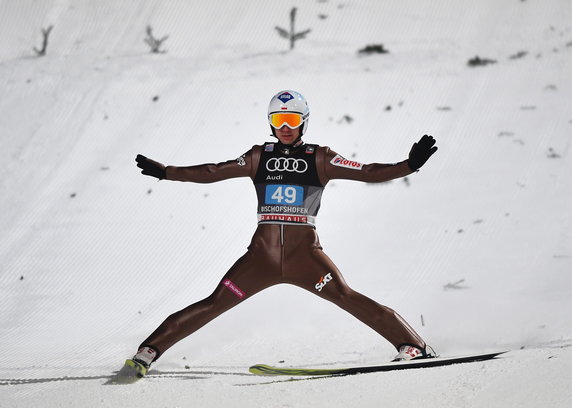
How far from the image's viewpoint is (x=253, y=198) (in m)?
6.96

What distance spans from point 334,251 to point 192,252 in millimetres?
1232

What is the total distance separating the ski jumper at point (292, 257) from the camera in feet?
12.4

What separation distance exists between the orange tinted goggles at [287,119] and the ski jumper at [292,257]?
150 millimetres

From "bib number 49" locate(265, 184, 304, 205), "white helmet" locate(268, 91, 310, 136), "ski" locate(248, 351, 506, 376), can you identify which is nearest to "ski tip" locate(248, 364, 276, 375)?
"ski" locate(248, 351, 506, 376)

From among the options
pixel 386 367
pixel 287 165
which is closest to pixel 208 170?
pixel 287 165

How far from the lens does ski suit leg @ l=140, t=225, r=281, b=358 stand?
3828mm

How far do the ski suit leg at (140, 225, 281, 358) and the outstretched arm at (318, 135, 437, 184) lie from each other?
1.59ft

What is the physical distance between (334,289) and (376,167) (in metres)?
0.69

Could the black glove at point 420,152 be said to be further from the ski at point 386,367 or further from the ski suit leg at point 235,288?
the ski at point 386,367

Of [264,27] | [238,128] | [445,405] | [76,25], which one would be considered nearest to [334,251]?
[238,128]

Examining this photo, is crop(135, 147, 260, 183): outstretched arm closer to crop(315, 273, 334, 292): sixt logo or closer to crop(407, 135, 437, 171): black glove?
crop(315, 273, 334, 292): sixt logo

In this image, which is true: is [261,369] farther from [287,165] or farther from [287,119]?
[287,119]

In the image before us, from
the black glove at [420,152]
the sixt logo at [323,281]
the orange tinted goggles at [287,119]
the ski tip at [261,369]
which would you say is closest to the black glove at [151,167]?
the orange tinted goggles at [287,119]

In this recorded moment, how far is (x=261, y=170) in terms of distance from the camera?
388cm
